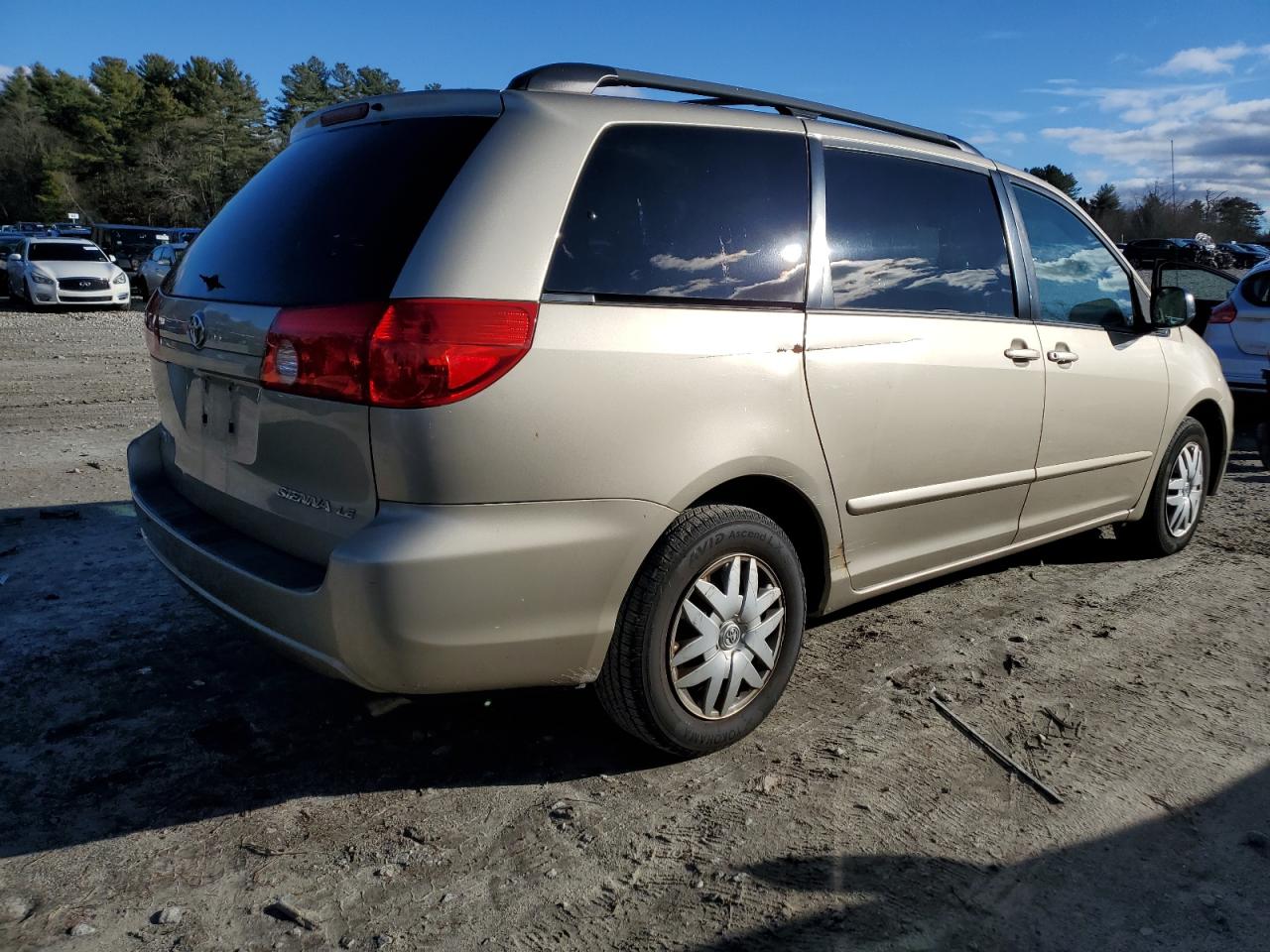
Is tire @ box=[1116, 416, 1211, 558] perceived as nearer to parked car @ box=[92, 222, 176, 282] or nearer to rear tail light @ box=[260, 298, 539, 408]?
rear tail light @ box=[260, 298, 539, 408]

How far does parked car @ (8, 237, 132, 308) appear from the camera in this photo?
69.3ft

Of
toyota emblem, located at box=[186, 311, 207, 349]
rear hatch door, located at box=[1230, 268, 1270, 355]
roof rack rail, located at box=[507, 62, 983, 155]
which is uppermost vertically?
roof rack rail, located at box=[507, 62, 983, 155]

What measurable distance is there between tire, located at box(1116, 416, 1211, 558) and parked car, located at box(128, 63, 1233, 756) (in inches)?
66.3

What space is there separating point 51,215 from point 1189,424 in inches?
3685

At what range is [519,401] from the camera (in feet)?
8.30

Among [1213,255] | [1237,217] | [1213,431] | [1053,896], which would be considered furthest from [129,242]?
[1237,217]

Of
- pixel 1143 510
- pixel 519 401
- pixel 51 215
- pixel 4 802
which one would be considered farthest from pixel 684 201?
A: pixel 51 215

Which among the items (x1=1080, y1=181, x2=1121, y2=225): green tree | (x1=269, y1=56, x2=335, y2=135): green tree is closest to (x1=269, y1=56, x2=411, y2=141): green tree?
(x1=269, y1=56, x2=335, y2=135): green tree

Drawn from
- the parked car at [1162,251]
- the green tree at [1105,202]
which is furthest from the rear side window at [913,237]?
the green tree at [1105,202]

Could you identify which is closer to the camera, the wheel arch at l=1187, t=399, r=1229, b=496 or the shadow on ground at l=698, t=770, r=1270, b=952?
the shadow on ground at l=698, t=770, r=1270, b=952

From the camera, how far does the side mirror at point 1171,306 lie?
4.83 meters

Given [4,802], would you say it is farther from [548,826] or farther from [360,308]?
[360,308]

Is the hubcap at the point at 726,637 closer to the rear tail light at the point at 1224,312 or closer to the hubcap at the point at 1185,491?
the hubcap at the point at 1185,491

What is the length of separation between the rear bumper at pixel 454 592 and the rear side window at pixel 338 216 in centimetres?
62
